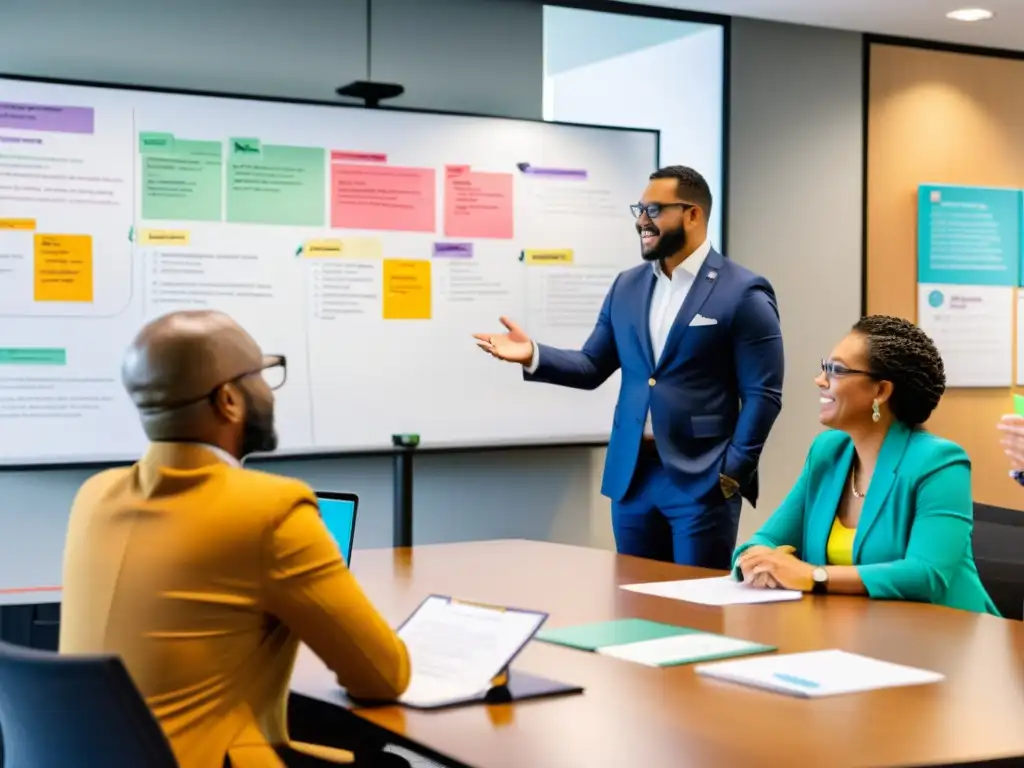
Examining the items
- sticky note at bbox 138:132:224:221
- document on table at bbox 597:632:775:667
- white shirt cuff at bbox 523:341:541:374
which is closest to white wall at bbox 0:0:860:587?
sticky note at bbox 138:132:224:221

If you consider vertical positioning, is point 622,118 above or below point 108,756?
above

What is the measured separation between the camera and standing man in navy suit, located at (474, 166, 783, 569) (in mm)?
3967

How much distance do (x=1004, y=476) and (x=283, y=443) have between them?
12.3ft

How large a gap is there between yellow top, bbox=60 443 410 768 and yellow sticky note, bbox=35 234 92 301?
9.84 feet

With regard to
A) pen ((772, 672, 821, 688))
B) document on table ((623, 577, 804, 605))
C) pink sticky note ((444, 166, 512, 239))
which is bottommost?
document on table ((623, 577, 804, 605))

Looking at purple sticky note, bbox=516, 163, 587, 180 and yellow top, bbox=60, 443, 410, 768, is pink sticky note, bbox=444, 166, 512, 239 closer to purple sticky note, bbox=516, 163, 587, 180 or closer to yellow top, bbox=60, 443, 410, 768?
purple sticky note, bbox=516, 163, 587, 180

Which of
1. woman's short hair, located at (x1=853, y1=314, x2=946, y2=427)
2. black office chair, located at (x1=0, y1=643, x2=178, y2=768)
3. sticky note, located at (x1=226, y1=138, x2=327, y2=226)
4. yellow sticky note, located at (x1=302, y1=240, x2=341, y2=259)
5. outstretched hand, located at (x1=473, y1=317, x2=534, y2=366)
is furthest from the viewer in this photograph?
yellow sticky note, located at (x1=302, y1=240, x2=341, y2=259)

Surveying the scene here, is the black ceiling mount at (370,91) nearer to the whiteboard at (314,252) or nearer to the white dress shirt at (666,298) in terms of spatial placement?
the whiteboard at (314,252)

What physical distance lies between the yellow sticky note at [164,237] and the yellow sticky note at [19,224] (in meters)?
0.36

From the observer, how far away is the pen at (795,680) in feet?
6.69

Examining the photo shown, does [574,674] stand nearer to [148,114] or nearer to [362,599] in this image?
[362,599]

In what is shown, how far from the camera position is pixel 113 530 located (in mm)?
1827

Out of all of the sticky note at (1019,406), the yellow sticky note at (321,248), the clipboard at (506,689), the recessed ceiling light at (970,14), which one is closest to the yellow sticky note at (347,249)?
the yellow sticky note at (321,248)

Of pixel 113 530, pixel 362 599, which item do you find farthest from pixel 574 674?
pixel 113 530
